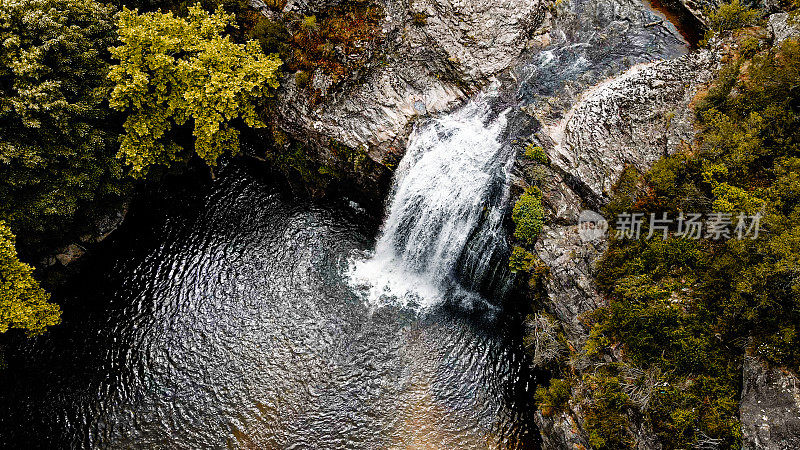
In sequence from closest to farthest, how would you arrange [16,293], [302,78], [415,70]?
[16,293], [302,78], [415,70]

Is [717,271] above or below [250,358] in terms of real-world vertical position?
above

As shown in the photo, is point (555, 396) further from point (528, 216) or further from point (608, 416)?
point (528, 216)

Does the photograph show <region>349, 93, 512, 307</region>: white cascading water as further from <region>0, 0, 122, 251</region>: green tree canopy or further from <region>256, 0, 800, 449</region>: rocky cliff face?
<region>0, 0, 122, 251</region>: green tree canopy

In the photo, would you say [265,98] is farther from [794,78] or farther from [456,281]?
[794,78]

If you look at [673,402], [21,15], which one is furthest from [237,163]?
[673,402]

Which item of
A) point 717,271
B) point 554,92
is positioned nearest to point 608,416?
point 717,271

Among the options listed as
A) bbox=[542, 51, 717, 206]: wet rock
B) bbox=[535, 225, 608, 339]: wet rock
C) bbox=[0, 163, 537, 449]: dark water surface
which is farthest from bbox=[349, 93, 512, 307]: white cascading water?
bbox=[542, 51, 717, 206]: wet rock

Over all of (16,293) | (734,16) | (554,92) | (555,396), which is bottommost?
(16,293)
